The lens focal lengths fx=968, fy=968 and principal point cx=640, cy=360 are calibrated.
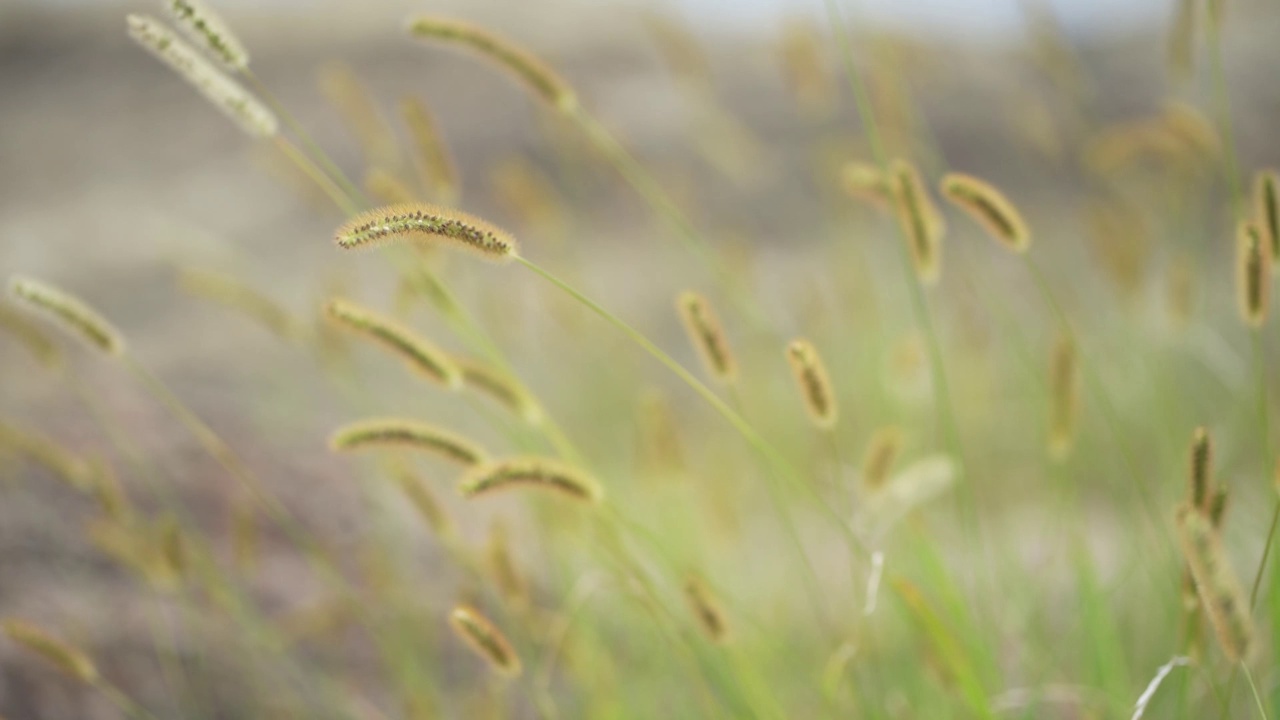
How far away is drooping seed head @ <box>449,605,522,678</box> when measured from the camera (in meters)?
1.17

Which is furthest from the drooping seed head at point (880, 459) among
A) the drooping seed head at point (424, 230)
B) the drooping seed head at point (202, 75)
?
the drooping seed head at point (202, 75)

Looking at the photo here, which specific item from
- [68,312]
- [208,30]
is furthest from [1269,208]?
[68,312]

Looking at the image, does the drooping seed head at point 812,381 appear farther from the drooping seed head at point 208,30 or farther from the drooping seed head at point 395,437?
the drooping seed head at point 208,30

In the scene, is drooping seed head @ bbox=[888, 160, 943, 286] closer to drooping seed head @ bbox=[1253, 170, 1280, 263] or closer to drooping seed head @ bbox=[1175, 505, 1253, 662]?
drooping seed head @ bbox=[1253, 170, 1280, 263]

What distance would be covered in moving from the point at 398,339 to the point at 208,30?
1.44ft

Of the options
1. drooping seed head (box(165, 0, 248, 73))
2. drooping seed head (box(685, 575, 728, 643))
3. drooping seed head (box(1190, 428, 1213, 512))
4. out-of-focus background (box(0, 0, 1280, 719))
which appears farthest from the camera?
out-of-focus background (box(0, 0, 1280, 719))

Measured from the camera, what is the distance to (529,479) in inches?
44.9

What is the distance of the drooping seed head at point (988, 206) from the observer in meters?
1.21

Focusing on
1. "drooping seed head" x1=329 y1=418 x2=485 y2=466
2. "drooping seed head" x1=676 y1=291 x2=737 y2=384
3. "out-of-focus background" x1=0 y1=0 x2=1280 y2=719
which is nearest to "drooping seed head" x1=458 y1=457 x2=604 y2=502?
"drooping seed head" x1=329 y1=418 x2=485 y2=466

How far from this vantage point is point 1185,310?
7.08 ft

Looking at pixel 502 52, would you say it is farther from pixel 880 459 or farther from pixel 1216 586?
pixel 1216 586

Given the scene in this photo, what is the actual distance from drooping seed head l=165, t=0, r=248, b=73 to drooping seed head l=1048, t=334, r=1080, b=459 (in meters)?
1.33

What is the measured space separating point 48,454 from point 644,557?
1699 millimetres

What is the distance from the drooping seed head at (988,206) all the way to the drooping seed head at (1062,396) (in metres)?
0.39
